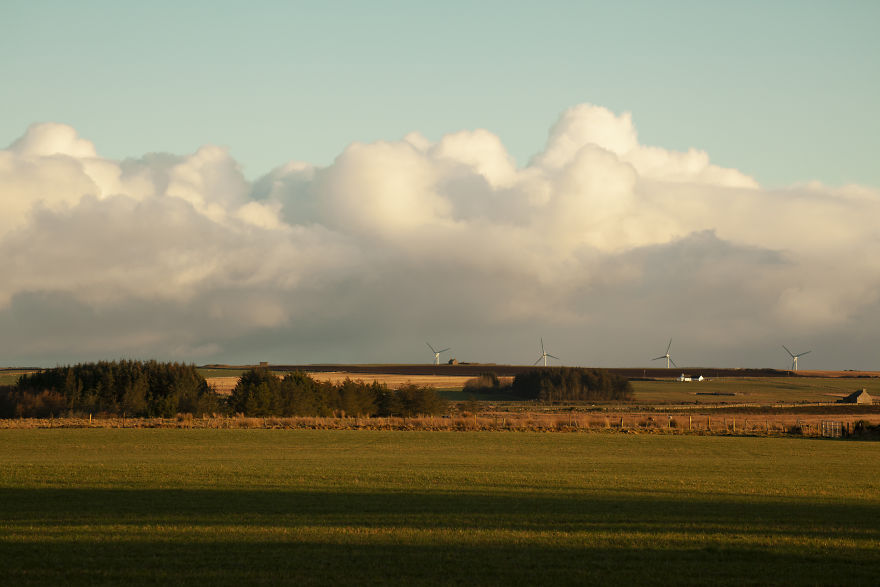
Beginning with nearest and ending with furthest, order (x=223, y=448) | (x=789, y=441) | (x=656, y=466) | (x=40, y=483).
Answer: (x=40, y=483), (x=656, y=466), (x=223, y=448), (x=789, y=441)

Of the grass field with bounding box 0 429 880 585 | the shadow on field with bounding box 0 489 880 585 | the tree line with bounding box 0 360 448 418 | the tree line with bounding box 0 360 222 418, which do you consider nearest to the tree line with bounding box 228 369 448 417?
the tree line with bounding box 0 360 448 418

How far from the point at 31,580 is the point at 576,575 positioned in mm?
8387

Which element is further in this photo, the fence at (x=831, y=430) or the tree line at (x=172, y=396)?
the tree line at (x=172, y=396)

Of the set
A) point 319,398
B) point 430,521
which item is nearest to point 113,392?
point 319,398

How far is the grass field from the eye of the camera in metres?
14.1

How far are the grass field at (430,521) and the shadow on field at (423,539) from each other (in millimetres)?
55

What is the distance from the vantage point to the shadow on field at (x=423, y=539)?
1383 centimetres

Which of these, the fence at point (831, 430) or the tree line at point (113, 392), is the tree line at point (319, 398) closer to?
the tree line at point (113, 392)

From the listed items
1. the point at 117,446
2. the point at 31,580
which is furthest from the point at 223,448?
the point at 31,580

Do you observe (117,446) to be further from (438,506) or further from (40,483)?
(438,506)

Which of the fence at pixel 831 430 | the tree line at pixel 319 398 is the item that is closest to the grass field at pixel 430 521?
the fence at pixel 831 430

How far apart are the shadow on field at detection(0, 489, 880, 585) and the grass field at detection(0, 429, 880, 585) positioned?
6 centimetres

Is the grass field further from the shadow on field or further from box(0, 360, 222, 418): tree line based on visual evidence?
box(0, 360, 222, 418): tree line

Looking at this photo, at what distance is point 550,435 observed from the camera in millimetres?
60844
